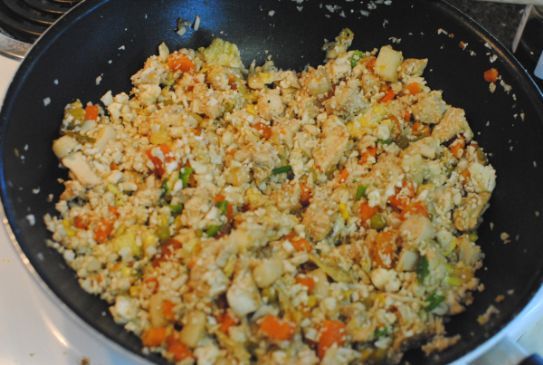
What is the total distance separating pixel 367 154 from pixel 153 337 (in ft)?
2.42

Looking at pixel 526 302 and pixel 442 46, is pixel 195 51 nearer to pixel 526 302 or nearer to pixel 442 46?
pixel 442 46

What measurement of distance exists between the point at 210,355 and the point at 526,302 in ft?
2.17

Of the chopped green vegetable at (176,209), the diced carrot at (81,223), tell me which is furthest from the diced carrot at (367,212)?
the diced carrot at (81,223)

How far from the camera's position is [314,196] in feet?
4.80

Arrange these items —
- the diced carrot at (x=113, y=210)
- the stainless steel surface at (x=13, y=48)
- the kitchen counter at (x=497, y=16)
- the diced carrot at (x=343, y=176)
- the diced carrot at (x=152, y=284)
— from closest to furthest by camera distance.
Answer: the diced carrot at (x=152, y=284), the diced carrot at (x=113, y=210), the diced carrot at (x=343, y=176), the stainless steel surface at (x=13, y=48), the kitchen counter at (x=497, y=16)

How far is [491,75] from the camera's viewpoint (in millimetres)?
1492

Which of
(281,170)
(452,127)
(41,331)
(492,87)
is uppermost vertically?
(492,87)

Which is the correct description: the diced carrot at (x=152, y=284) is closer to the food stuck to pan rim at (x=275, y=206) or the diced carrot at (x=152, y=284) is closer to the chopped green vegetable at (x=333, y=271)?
the food stuck to pan rim at (x=275, y=206)

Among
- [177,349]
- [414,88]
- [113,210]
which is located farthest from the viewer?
[414,88]

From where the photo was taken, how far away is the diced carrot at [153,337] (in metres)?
1.20

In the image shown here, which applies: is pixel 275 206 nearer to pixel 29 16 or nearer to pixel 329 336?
pixel 329 336

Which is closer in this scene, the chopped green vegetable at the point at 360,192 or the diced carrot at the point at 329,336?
the diced carrot at the point at 329,336

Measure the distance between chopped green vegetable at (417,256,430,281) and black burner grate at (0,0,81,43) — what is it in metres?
1.31

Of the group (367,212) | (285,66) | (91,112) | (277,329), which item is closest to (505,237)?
(367,212)
